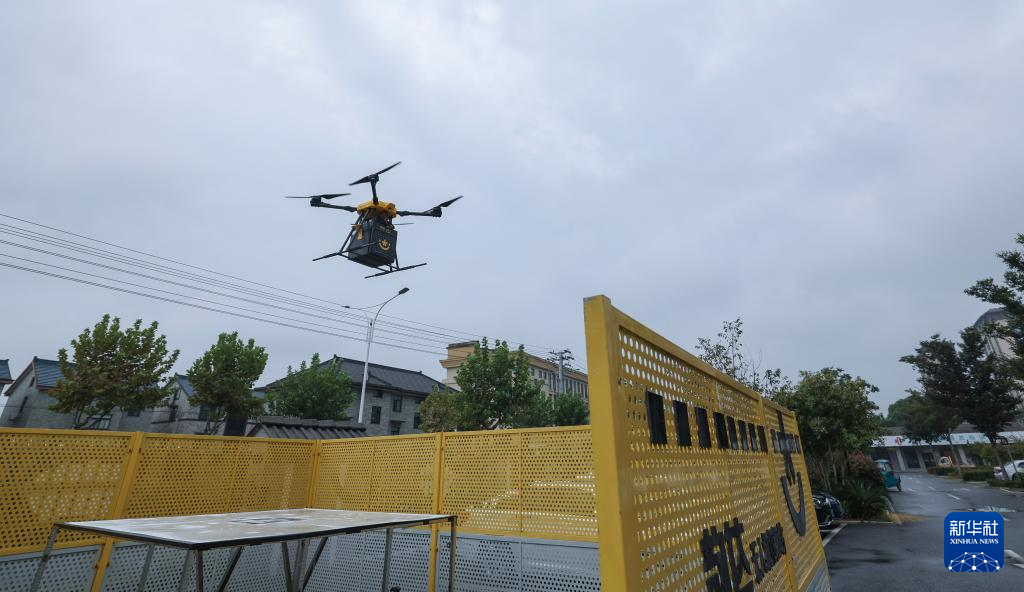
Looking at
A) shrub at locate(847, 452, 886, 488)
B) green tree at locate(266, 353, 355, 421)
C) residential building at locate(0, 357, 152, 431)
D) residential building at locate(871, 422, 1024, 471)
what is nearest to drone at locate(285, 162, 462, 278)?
green tree at locate(266, 353, 355, 421)

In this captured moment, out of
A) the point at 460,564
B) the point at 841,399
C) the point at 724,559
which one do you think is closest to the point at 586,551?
the point at 460,564

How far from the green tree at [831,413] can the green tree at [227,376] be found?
24.7 metres

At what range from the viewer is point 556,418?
117 ft

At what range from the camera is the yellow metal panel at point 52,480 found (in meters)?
4.77

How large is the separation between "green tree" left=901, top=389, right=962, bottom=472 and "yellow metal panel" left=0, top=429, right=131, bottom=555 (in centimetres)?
5670

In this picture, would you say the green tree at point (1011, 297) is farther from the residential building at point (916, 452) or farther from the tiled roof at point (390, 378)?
the residential building at point (916, 452)

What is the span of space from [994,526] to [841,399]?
615cm

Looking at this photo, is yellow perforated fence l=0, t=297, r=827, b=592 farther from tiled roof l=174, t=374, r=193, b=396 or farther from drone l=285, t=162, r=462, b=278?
tiled roof l=174, t=374, r=193, b=396

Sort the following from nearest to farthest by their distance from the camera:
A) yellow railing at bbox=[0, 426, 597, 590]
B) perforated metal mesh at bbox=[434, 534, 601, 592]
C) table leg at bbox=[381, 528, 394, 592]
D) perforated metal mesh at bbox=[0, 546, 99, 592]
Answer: table leg at bbox=[381, 528, 394, 592], perforated metal mesh at bbox=[0, 546, 99, 592], yellow railing at bbox=[0, 426, 597, 590], perforated metal mesh at bbox=[434, 534, 601, 592]

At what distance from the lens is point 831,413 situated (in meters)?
18.2

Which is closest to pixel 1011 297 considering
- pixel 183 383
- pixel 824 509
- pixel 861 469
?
pixel 861 469

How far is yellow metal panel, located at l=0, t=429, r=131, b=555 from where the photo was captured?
477 cm

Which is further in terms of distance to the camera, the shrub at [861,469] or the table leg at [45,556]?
the shrub at [861,469]

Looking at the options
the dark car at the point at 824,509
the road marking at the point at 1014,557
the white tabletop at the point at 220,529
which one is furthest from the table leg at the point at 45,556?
the dark car at the point at 824,509
